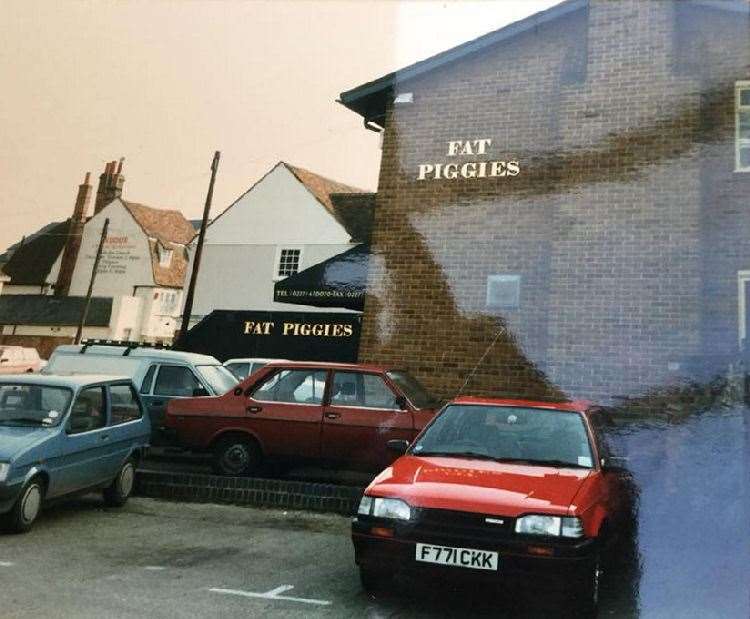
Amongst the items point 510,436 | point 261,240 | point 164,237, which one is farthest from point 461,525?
point 164,237

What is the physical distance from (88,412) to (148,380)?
3.45m

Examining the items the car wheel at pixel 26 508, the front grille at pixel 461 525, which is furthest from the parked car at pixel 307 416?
the front grille at pixel 461 525

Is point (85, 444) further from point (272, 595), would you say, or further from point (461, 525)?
point (461, 525)

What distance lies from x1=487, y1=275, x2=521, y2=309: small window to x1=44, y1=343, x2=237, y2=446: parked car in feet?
14.6

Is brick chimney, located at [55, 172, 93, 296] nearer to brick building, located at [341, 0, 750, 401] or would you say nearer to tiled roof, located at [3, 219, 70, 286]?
tiled roof, located at [3, 219, 70, 286]

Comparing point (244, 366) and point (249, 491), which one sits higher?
point (244, 366)

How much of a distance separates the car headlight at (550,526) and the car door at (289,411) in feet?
14.3

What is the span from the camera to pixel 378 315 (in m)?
11.3

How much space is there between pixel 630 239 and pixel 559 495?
627 centimetres

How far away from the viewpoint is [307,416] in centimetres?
824

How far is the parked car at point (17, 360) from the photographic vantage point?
25.2 metres

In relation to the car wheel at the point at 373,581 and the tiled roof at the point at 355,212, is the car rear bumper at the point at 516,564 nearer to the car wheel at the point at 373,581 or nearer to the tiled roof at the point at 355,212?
the car wheel at the point at 373,581

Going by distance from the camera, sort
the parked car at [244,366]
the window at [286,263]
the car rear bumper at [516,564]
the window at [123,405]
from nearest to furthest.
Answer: the car rear bumper at [516,564] < the window at [123,405] < the parked car at [244,366] < the window at [286,263]

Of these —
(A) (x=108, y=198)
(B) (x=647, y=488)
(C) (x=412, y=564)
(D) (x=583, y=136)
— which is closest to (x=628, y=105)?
(D) (x=583, y=136)
